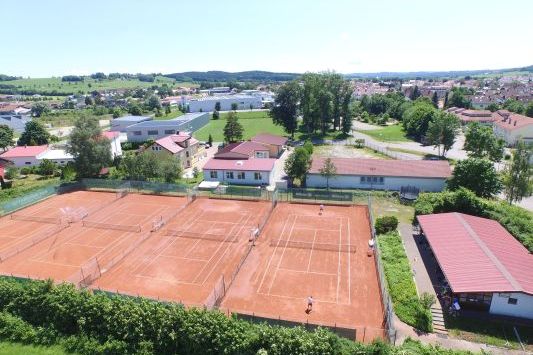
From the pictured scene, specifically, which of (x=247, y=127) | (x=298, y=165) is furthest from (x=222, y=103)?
(x=298, y=165)

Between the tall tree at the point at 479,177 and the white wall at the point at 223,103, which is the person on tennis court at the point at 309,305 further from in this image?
the white wall at the point at 223,103

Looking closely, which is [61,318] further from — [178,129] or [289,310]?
[178,129]

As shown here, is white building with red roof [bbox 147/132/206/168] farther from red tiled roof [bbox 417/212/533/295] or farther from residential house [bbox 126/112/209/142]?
red tiled roof [bbox 417/212/533/295]

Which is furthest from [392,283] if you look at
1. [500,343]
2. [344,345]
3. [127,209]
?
[127,209]

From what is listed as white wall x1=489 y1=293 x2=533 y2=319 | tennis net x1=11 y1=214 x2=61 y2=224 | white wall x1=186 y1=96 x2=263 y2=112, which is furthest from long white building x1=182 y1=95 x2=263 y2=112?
white wall x1=489 y1=293 x2=533 y2=319

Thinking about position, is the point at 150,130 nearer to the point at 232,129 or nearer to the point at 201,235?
the point at 232,129

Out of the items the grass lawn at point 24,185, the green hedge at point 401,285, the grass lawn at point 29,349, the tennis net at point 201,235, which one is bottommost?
the grass lawn at point 24,185

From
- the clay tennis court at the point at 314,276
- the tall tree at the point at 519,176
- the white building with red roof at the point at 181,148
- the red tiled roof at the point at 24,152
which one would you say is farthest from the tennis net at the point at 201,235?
the red tiled roof at the point at 24,152
